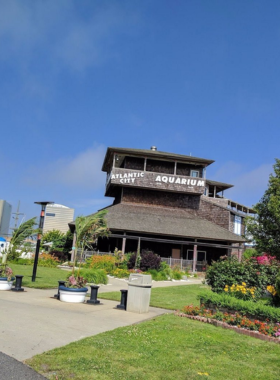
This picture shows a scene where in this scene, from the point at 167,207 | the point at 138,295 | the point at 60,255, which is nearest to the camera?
the point at 138,295

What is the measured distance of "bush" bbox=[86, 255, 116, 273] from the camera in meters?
24.3

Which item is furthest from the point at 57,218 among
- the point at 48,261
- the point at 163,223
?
the point at 48,261

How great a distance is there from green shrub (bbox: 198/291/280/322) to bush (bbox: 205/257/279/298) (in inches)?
79.2

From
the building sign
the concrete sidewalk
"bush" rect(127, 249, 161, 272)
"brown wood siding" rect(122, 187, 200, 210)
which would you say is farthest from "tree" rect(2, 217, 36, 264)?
"brown wood siding" rect(122, 187, 200, 210)

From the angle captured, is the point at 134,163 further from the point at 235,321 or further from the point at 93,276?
the point at 235,321

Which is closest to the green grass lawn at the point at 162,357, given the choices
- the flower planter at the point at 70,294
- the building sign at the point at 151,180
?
the flower planter at the point at 70,294

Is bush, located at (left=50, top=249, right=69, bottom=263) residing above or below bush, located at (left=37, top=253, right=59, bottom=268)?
above

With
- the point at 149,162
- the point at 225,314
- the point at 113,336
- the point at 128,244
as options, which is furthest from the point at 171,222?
the point at 113,336

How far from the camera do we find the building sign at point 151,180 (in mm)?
34406

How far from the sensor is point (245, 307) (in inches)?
348

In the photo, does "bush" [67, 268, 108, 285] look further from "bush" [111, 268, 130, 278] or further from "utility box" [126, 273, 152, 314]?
"utility box" [126, 273, 152, 314]

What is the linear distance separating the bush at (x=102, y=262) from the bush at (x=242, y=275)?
13085 mm

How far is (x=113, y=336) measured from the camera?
6.81m

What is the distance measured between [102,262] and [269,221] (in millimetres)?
14909
